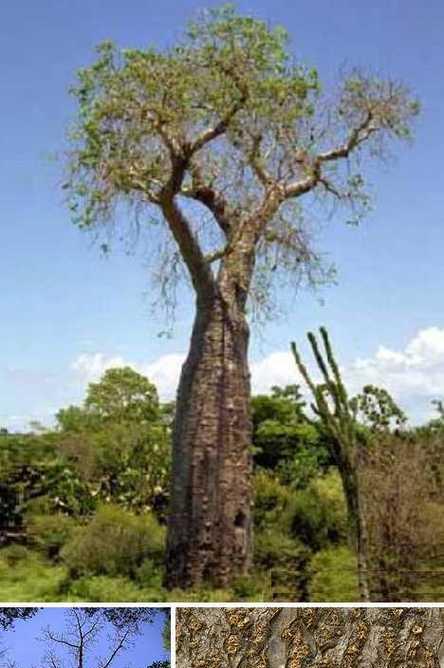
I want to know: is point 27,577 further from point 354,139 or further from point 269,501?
point 354,139

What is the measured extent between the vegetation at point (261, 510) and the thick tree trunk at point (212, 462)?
23 cm

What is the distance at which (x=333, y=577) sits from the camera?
873cm

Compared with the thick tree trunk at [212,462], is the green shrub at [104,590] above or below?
below

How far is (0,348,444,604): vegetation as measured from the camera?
8578 millimetres

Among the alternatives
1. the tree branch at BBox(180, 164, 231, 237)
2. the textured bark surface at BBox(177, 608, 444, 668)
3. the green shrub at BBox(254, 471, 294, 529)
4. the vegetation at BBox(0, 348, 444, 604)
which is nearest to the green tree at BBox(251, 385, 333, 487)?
the vegetation at BBox(0, 348, 444, 604)

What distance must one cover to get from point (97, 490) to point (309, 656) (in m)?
7.49

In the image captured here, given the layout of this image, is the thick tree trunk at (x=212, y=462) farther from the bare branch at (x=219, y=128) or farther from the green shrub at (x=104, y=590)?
the bare branch at (x=219, y=128)

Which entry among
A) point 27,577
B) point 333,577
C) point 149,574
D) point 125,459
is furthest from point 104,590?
point 125,459

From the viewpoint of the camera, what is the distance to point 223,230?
30.4 ft

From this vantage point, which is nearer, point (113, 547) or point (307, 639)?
point (307, 639)

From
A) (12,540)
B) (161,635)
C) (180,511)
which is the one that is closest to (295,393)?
(12,540)

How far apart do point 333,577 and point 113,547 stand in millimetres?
2057

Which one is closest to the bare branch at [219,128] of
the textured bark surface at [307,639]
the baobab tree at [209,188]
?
the baobab tree at [209,188]

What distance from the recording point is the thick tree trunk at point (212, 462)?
837 cm
